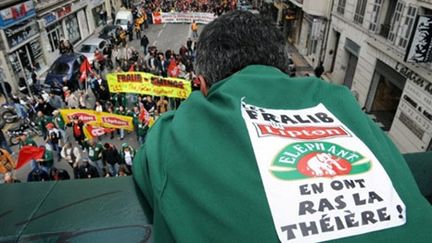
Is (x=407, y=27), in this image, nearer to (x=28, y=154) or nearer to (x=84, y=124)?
(x=84, y=124)

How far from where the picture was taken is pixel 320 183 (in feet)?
3.42

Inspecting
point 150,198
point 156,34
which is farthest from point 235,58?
point 156,34

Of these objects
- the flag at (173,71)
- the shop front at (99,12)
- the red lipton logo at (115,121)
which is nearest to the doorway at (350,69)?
the flag at (173,71)

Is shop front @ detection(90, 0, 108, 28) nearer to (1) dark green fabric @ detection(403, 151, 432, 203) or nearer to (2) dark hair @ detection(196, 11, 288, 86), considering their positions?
(2) dark hair @ detection(196, 11, 288, 86)

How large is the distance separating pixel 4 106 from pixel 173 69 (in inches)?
293

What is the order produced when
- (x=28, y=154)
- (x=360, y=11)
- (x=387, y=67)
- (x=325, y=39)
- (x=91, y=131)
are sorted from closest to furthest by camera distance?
(x=28, y=154), (x=91, y=131), (x=387, y=67), (x=360, y=11), (x=325, y=39)

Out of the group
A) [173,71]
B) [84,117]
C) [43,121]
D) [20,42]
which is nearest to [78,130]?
[84,117]

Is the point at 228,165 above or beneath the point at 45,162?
above

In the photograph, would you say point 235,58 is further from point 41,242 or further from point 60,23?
point 60,23

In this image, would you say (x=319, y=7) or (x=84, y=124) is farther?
(x=319, y=7)

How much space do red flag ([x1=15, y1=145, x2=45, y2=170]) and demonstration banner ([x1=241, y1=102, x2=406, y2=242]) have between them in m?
9.50

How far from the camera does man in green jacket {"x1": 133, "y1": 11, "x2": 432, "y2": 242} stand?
3.22ft

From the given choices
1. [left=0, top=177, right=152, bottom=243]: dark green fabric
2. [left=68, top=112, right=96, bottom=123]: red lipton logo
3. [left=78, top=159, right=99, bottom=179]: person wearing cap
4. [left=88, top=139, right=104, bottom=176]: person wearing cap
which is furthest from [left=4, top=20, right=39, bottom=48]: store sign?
[left=0, top=177, right=152, bottom=243]: dark green fabric

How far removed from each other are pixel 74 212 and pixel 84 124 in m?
10.9
